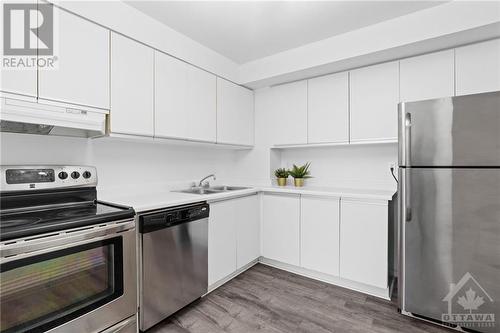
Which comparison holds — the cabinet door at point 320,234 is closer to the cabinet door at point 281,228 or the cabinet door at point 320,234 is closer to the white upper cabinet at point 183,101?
the cabinet door at point 281,228

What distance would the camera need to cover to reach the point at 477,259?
1.60 metres

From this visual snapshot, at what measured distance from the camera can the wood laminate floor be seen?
1786mm

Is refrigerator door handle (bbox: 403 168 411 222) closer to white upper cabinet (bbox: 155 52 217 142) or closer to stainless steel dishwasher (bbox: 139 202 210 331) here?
stainless steel dishwasher (bbox: 139 202 210 331)

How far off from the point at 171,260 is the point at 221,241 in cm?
61

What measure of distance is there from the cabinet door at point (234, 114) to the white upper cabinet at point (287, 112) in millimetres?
234

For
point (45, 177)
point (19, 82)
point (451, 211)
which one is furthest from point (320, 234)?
point (19, 82)

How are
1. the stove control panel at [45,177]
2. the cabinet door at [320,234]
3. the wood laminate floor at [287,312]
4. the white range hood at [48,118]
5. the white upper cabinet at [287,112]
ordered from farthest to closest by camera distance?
the white upper cabinet at [287,112] → the cabinet door at [320,234] → the wood laminate floor at [287,312] → the stove control panel at [45,177] → the white range hood at [48,118]

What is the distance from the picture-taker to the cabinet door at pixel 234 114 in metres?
2.76

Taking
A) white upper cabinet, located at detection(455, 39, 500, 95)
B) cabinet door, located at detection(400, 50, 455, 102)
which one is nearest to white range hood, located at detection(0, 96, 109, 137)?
cabinet door, located at detection(400, 50, 455, 102)

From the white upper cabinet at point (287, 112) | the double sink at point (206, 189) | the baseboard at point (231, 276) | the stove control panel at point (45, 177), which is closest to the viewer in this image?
the stove control panel at point (45, 177)

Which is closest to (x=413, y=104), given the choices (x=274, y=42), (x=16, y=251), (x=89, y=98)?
(x=274, y=42)

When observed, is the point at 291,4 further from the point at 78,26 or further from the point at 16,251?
the point at 16,251

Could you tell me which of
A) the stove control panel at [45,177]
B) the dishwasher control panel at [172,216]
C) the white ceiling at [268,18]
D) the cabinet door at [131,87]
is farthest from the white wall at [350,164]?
the stove control panel at [45,177]

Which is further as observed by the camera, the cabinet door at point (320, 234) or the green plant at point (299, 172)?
the green plant at point (299, 172)
